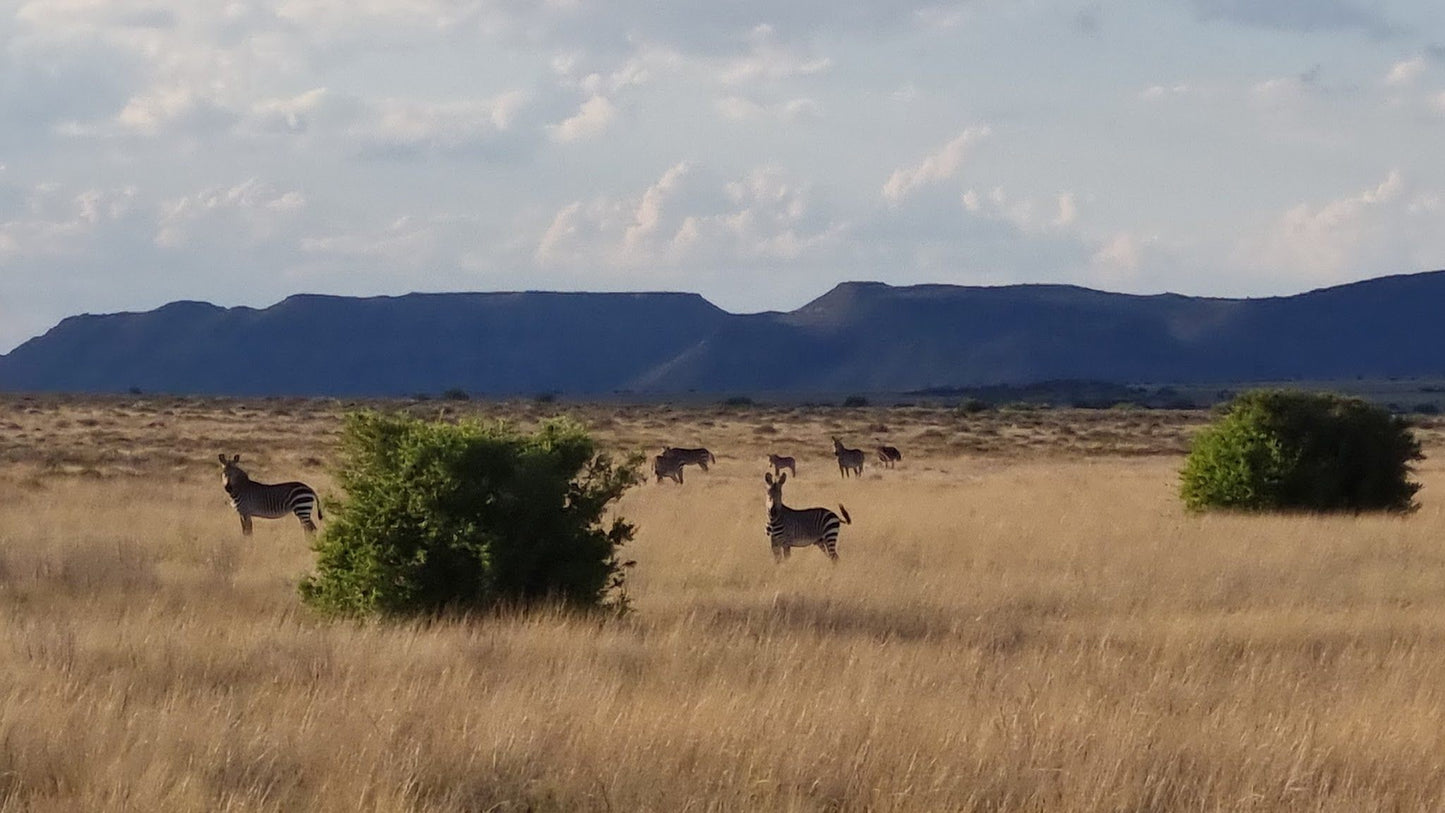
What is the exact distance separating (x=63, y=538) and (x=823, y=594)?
8254 millimetres

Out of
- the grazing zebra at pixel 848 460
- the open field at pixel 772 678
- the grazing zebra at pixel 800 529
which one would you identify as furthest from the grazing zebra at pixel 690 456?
the grazing zebra at pixel 800 529

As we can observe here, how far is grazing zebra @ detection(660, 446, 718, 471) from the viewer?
36.2 meters

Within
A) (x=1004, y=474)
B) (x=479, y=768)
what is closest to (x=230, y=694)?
(x=479, y=768)

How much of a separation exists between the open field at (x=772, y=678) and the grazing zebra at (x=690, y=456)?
15.9 metres

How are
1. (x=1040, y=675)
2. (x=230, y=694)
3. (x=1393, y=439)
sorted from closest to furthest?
(x=230, y=694)
(x=1040, y=675)
(x=1393, y=439)

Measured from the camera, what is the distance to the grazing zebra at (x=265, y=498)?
21.4 meters

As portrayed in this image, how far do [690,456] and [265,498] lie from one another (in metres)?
17.2

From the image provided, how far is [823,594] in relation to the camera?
13.7 meters

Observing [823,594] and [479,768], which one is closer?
[479,768]

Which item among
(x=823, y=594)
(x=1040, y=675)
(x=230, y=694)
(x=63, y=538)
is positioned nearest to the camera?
(x=230, y=694)

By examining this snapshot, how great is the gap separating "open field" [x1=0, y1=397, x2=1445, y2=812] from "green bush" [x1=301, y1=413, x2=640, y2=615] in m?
0.59

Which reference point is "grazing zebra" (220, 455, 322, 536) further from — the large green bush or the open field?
the large green bush

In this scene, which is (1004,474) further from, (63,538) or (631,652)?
(631,652)

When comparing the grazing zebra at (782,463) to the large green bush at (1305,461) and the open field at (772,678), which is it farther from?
the open field at (772,678)
